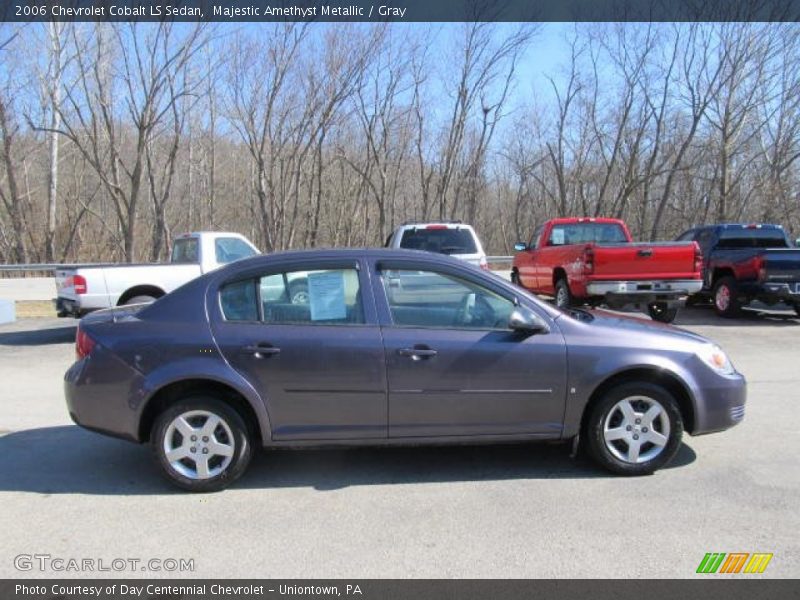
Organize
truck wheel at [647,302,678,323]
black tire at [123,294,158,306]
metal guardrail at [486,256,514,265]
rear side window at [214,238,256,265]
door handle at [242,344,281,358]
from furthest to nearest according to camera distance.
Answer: metal guardrail at [486,256,514,265], truck wheel at [647,302,678,323], rear side window at [214,238,256,265], black tire at [123,294,158,306], door handle at [242,344,281,358]

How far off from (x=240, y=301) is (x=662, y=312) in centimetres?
946

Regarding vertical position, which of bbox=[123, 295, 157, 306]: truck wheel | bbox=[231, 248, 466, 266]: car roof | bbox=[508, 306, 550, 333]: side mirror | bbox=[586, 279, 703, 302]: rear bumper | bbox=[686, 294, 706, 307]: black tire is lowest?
bbox=[686, 294, 706, 307]: black tire

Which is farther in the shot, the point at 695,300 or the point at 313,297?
the point at 695,300

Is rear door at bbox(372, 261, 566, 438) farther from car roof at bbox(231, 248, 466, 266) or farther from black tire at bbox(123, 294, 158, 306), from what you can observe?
black tire at bbox(123, 294, 158, 306)

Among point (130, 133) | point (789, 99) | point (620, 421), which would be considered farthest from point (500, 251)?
point (620, 421)

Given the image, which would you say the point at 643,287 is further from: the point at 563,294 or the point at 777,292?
the point at 777,292

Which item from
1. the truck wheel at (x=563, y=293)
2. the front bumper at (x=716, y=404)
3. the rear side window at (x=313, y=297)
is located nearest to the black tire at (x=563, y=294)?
the truck wheel at (x=563, y=293)

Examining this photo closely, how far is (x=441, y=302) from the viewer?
14.7 feet

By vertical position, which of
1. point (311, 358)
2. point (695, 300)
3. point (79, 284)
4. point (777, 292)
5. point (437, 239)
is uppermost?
point (437, 239)

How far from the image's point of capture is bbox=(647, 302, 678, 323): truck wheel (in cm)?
1149

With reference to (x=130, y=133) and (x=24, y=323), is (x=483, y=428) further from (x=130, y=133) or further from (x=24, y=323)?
(x=130, y=133)

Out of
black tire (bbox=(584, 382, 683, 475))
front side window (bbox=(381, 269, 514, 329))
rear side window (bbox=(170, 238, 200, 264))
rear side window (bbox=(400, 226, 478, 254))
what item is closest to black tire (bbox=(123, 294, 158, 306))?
rear side window (bbox=(170, 238, 200, 264))
